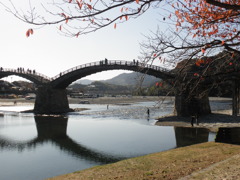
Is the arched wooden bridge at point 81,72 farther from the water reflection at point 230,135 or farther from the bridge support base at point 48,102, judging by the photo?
the water reflection at point 230,135

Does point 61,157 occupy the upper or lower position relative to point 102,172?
lower

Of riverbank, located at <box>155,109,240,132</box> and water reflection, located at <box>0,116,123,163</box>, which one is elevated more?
riverbank, located at <box>155,109,240,132</box>

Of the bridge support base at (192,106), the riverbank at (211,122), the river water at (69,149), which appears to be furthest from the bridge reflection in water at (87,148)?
the bridge support base at (192,106)

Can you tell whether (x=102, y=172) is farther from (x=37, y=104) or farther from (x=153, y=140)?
(x=37, y=104)

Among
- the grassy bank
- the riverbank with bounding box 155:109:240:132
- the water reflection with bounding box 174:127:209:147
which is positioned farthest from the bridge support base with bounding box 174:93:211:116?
the grassy bank

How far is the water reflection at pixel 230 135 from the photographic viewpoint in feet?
38.4

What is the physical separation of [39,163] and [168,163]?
878 centimetres

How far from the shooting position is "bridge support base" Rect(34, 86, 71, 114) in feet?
166

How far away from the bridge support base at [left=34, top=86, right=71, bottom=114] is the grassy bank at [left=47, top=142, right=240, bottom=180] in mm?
43317

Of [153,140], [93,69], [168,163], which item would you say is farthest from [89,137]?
[93,69]

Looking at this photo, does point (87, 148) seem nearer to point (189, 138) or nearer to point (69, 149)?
point (69, 149)

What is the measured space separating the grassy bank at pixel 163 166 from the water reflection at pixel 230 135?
1327 millimetres

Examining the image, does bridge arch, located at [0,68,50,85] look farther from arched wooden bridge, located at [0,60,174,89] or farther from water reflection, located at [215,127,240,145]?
water reflection, located at [215,127,240,145]

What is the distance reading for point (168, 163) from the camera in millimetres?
8961
